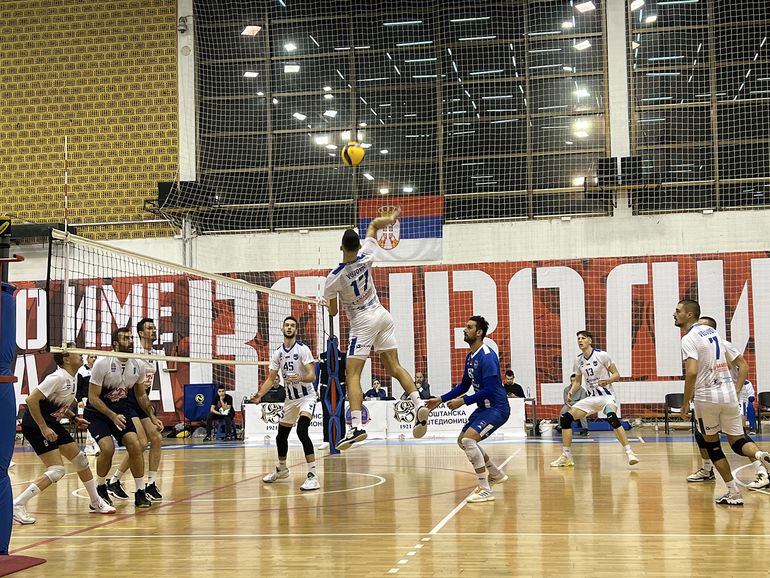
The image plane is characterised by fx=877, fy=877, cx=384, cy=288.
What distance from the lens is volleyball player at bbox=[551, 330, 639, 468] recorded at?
13.4 meters

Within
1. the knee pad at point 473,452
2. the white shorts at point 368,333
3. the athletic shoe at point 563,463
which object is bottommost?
the athletic shoe at point 563,463

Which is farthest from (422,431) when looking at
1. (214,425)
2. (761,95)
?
(761,95)

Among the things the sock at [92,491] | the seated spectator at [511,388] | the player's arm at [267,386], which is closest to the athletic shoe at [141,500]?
the sock at [92,491]

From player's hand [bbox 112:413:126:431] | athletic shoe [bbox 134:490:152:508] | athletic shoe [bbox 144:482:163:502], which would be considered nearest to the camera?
player's hand [bbox 112:413:126:431]

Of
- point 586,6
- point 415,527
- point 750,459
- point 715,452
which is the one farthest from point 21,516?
point 586,6

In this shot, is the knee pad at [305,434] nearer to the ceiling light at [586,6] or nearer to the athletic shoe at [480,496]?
the athletic shoe at [480,496]

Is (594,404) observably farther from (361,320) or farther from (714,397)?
(361,320)

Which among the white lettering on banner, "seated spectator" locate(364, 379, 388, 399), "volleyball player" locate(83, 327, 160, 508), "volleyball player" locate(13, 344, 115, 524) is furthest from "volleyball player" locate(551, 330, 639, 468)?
the white lettering on banner

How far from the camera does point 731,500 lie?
907 centimetres

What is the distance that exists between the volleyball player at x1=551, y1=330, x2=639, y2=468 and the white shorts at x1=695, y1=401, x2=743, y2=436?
405cm

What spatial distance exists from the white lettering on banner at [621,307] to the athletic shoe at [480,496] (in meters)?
13.7

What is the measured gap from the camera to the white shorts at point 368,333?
30.4 feet

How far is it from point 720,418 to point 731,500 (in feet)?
2.76

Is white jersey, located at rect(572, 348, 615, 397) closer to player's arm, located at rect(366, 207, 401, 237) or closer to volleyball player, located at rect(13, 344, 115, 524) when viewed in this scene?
player's arm, located at rect(366, 207, 401, 237)
